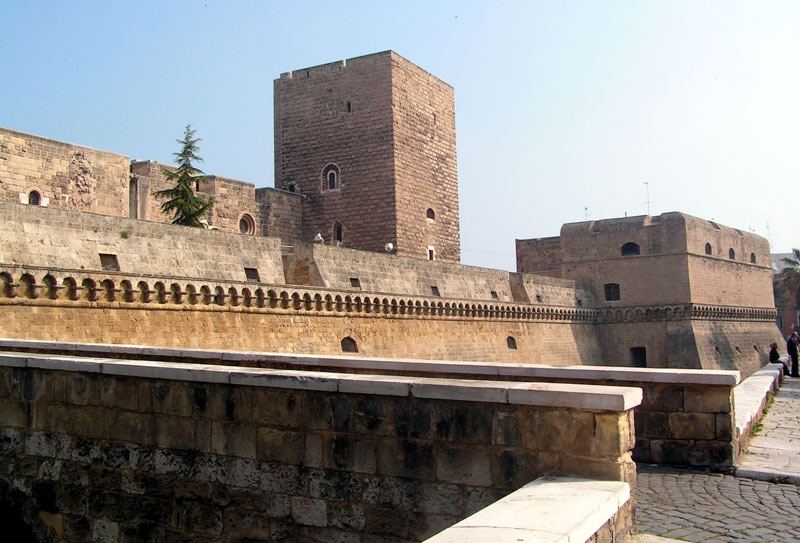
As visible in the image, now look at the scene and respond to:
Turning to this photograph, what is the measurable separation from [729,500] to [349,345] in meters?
12.6

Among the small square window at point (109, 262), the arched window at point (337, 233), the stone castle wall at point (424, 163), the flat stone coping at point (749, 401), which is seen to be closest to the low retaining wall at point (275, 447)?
the flat stone coping at point (749, 401)

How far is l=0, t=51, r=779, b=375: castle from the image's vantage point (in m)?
12.5

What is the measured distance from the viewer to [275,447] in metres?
5.43

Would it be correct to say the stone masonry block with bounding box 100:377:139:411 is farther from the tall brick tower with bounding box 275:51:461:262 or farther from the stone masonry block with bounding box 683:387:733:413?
the tall brick tower with bounding box 275:51:461:262

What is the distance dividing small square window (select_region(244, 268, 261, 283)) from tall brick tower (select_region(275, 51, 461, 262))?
10099 millimetres

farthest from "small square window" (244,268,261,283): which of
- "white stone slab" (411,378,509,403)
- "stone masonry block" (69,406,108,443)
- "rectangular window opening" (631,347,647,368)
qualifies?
"rectangular window opening" (631,347,647,368)

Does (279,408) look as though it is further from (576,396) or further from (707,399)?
(707,399)

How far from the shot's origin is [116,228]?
12.9 m

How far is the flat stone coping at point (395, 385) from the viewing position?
4.41 m

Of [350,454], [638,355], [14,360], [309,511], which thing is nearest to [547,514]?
[350,454]

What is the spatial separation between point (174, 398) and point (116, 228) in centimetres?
779

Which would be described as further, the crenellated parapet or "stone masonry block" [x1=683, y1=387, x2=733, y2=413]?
the crenellated parapet

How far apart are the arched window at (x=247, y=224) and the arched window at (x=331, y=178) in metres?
3.73

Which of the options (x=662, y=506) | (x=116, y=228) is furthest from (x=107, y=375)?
(x=116, y=228)
